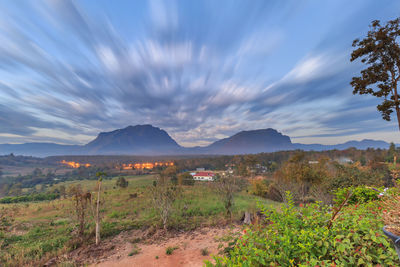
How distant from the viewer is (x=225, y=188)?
927cm

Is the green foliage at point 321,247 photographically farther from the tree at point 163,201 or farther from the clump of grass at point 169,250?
the tree at point 163,201

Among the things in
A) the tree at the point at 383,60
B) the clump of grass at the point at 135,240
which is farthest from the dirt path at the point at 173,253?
the tree at the point at 383,60

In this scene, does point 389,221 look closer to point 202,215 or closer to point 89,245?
point 89,245

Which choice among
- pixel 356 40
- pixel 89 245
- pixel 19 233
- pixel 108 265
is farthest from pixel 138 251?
pixel 356 40

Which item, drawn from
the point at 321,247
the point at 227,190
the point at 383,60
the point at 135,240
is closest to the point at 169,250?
the point at 135,240

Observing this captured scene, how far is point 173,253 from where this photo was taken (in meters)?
5.48

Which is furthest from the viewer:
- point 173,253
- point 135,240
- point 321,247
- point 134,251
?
point 135,240

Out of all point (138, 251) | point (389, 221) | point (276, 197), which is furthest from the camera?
point (276, 197)

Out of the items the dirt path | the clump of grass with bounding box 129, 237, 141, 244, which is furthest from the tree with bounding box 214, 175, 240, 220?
the clump of grass with bounding box 129, 237, 141, 244

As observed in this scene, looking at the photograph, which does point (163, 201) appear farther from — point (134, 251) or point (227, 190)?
point (227, 190)

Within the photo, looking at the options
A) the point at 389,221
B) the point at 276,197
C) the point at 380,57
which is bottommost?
the point at 276,197

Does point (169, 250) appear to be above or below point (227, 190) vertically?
below

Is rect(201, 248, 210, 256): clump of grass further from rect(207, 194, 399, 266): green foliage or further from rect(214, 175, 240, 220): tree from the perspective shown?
rect(207, 194, 399, 266): green foliage

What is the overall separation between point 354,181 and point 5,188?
62.6 m
